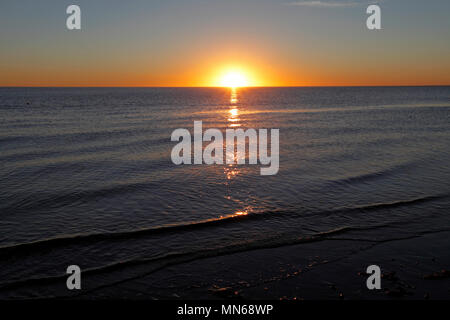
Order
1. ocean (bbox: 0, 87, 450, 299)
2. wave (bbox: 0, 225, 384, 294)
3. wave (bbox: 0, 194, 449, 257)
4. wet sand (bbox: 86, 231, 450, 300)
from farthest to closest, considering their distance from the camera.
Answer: wave (bbox: 0, 194, 449, 257)
ocean (bbox: 0, 87, 450, 299)
wave (bbox: 0, 225, 384, 294)
wet sand (bbox: 86, 231, 450, 300)

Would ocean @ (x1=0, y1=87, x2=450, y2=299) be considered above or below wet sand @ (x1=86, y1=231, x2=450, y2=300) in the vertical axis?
above

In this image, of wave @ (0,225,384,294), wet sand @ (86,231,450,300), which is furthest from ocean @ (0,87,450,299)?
wet sand @ (86,231,450,300)

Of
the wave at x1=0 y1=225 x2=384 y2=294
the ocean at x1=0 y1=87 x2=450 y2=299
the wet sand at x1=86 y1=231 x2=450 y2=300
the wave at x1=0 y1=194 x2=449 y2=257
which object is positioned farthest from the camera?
the wave at x1=0 y1=194 x2=449 y2=257

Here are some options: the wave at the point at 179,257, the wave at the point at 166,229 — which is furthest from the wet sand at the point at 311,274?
the wave at the point at 166,229

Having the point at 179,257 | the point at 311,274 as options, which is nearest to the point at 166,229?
the point at 179,257

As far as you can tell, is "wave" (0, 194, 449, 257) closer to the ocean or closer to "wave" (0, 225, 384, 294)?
the ocean

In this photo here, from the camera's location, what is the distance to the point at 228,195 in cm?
1562

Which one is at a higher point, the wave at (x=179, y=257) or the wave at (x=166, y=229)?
the wave at (x=166, y=229)

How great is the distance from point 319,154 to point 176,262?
710 inches

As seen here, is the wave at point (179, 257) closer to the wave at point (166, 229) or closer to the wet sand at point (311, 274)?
the wet sand at point (311, 274)

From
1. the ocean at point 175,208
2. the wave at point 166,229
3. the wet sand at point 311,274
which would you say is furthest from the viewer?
the wave at point 166,229

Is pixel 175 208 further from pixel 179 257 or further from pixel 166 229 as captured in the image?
pixel 179 257

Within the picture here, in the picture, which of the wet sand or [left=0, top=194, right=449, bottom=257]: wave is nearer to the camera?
the wet sand
